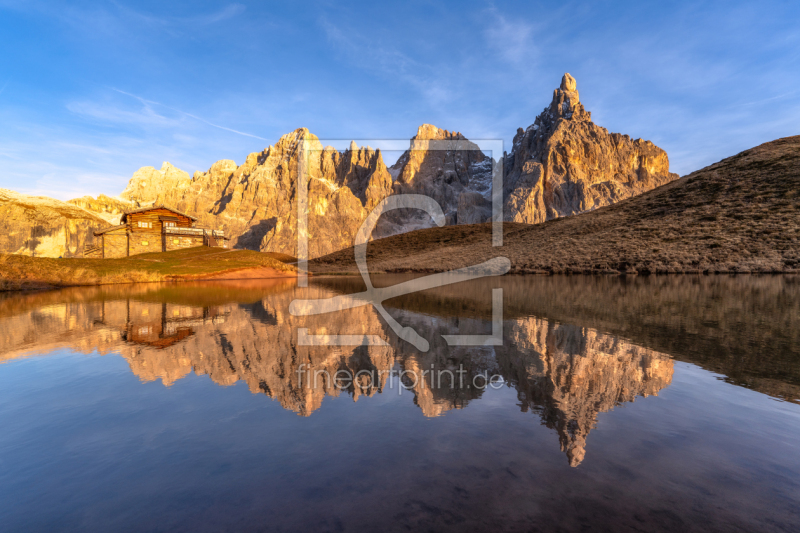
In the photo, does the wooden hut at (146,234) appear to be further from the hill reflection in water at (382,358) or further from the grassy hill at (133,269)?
the hill reflection in water at (382,358)

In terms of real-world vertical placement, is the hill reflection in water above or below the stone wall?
below

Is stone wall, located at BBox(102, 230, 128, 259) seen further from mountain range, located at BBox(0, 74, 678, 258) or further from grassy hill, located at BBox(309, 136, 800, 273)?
mountain range, located at BBox(0, 74, 678, 258)

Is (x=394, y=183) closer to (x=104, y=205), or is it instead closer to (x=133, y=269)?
(x=104, y=205)

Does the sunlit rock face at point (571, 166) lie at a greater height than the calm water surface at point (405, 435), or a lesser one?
greater

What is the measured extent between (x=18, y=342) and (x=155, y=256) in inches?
1303

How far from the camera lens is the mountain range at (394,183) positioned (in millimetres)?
143625

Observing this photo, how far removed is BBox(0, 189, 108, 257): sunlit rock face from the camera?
4722 centimetres

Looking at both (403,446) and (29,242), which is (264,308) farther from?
(29,242)

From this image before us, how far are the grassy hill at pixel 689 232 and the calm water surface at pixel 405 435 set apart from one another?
22.2m

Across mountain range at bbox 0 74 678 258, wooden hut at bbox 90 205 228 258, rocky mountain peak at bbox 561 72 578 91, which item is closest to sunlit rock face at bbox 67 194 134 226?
mountain range at bbox 0 74 678 258

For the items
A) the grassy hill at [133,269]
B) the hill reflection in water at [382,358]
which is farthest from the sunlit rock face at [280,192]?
the hill reflection in water at [382,358]

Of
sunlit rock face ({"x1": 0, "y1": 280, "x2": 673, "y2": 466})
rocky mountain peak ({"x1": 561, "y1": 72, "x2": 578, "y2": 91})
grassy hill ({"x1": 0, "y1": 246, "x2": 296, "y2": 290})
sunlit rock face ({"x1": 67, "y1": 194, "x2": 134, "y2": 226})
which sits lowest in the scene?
sunlit rock face ({"x1": 0, "y1": 280, "x2": 673, "y2": 466})

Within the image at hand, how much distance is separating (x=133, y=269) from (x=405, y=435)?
30.5 metres

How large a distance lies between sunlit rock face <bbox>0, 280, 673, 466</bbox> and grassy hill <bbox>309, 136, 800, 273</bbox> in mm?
23307
